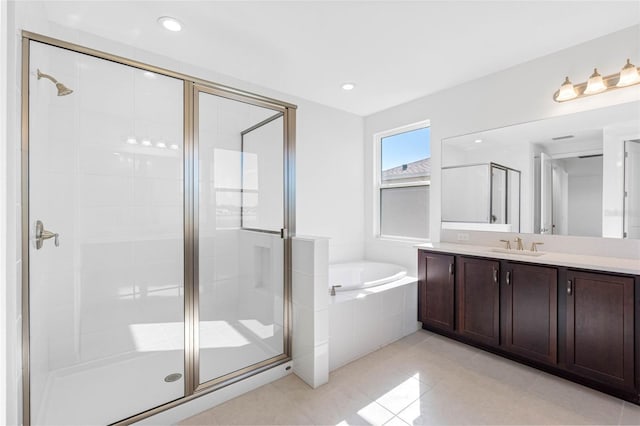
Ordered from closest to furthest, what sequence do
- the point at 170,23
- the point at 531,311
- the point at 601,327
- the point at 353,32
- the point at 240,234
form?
1. the point at 601,327
2. the point at 170,23
3. the point at 353,32
4. the point at 531,311
5. the point at 240,234

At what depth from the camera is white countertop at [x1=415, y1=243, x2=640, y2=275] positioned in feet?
6.15

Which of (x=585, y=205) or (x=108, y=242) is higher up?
(x=585, y=205)

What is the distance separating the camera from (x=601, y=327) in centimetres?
193

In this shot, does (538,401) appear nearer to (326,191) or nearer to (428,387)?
(428,387)

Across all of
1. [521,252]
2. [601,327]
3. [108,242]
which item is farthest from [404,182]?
[108,242]

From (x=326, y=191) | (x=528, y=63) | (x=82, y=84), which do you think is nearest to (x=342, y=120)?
(x=326, y=191)

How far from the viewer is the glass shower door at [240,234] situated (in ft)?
6.84

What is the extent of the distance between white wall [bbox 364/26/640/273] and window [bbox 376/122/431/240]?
0.58 feet

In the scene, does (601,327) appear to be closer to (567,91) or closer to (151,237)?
(567,91)

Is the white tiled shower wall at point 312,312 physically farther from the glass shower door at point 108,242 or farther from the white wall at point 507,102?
the white wall at point 507,102

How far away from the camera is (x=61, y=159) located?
1988mm

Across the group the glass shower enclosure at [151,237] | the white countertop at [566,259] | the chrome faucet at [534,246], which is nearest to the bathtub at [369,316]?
the glass shower enclosure at [151,237]

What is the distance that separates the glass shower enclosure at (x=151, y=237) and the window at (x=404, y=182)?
1918 millimetres

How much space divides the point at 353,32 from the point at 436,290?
95.5 inches
